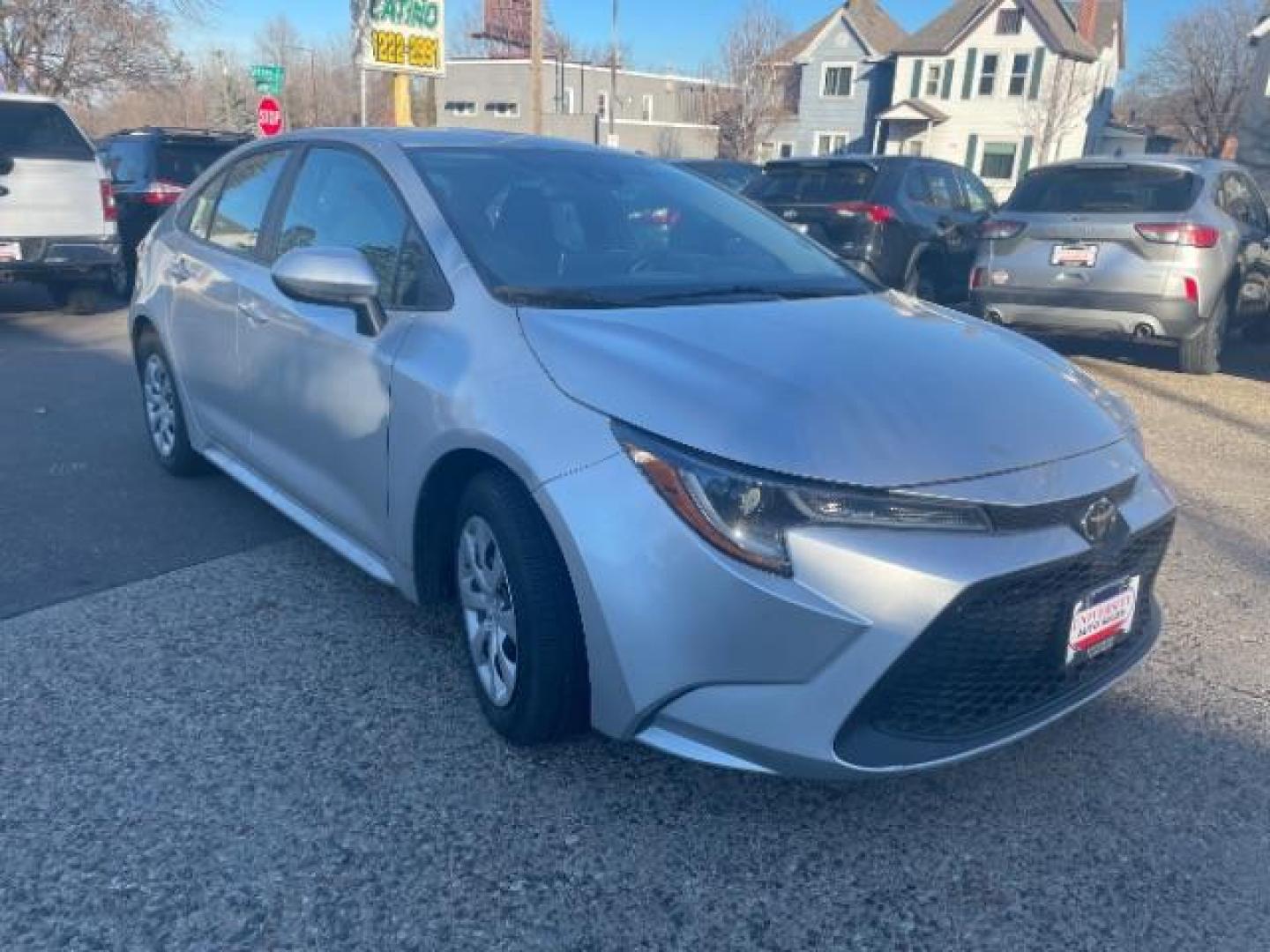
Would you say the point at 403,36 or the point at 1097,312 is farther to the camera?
the point at 403,36

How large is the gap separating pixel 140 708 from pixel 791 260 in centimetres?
253

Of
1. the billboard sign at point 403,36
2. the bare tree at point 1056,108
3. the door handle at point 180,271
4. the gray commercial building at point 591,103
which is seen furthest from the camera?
the gray commercial building at point 591,103

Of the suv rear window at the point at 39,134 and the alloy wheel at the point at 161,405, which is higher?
the suv rear window at the point at 39,134

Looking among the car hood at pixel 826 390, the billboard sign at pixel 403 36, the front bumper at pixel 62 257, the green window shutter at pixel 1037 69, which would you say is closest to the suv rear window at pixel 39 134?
the front bumper at pixel 62 257

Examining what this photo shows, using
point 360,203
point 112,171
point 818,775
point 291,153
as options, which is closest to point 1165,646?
point 818,775

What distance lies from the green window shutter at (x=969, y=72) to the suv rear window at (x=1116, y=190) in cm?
3637

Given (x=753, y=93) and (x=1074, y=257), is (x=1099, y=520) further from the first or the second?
(x=753, y=93)

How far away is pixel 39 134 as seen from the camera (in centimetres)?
858

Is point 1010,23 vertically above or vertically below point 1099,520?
above

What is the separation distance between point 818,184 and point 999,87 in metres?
35.2

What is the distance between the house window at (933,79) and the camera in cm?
4094

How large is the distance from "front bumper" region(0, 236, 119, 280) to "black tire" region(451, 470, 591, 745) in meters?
7.54

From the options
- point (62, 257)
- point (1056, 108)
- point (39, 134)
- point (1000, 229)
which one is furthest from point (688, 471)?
point (1056, 108)

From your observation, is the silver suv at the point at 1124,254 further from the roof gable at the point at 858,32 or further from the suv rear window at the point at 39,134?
the roof gable at the point at 858,32
